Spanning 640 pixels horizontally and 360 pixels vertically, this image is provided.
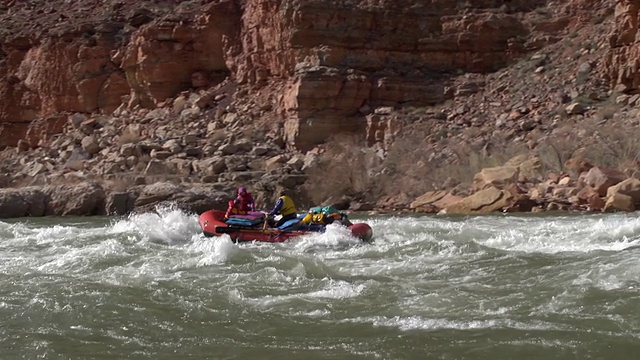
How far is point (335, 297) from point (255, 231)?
18.1 feet

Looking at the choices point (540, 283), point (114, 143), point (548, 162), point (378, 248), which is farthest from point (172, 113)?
point (540, 283)

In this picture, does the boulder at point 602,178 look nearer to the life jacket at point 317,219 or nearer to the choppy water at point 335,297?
the choppy water at point 335,297

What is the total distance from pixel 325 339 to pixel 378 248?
5716 mm

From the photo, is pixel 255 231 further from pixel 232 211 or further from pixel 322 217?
pixel 322 217

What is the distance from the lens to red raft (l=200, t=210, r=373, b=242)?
13852mm

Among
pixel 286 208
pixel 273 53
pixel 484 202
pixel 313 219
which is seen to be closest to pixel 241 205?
pixel 286 208

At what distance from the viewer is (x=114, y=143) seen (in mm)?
30703

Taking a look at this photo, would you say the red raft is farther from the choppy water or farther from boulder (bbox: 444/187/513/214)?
boulder (bbox: 444/187/513/214)

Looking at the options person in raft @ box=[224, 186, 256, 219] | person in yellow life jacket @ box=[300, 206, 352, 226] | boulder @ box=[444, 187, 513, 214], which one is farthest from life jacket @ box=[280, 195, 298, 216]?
boulder @ box=[444, 187, 513, 214]

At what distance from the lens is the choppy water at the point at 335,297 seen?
718 centimetres

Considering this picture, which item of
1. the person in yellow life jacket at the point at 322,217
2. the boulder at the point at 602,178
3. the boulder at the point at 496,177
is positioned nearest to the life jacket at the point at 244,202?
the person in yellow life jacket at the point at 322,217

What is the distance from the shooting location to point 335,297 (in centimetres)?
918

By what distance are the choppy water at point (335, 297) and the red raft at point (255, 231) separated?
255 mm

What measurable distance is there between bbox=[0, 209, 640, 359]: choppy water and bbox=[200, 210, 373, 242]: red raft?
0.84ft
